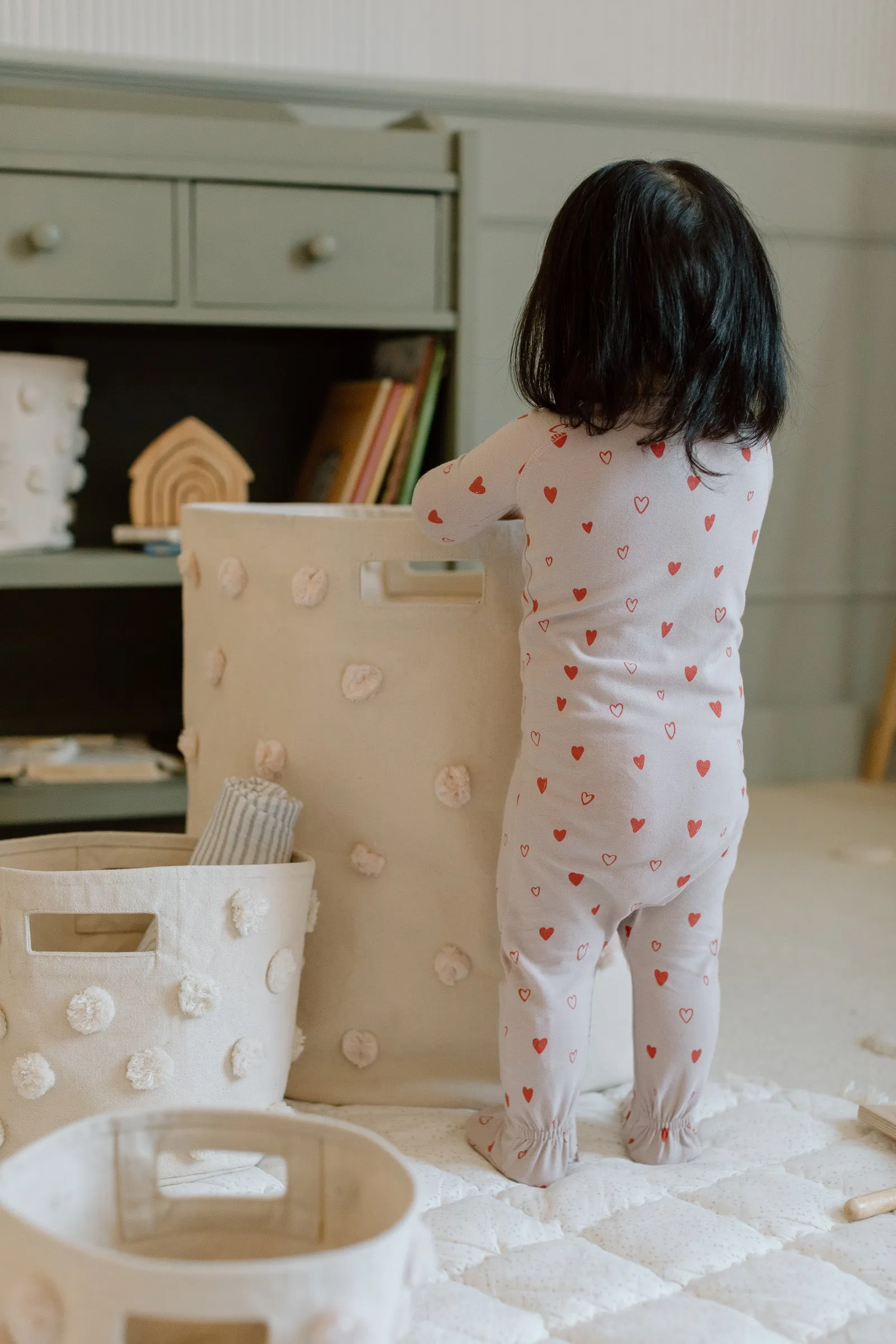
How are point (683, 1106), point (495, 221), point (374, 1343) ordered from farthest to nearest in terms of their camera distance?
1. point (495, 221)
2. point (683, 1106)
3. point (374, 1343)

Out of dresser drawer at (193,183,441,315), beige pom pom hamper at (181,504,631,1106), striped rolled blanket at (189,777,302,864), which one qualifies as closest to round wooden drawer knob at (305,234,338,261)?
dresser drawer at (193,183,441,315)

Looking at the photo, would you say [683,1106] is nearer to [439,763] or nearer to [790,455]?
[439,763]

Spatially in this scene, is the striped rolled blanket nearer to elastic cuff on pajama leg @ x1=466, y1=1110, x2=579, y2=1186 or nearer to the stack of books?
elastic cuff on pajama leg @ x1=466, y1=1110, x2=579, y2=1186

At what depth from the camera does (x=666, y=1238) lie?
91 cm

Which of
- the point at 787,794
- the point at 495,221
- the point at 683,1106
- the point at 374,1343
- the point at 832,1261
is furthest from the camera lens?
the point at 787,794

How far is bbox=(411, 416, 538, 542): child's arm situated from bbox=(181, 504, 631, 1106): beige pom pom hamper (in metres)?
0.04

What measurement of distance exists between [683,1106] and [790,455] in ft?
4.88

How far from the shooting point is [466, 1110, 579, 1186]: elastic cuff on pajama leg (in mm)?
1001

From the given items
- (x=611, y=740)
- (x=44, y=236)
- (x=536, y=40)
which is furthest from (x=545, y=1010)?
(x=536, y=40)

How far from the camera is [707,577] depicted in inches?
37.8

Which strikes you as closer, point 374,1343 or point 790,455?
point 374,1343

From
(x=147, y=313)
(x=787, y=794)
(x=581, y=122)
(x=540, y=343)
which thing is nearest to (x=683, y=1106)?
(x=540, y=343)

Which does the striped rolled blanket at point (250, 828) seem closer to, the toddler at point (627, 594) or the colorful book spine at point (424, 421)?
the toddler at point (627, 594)

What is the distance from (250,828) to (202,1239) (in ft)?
1.18
